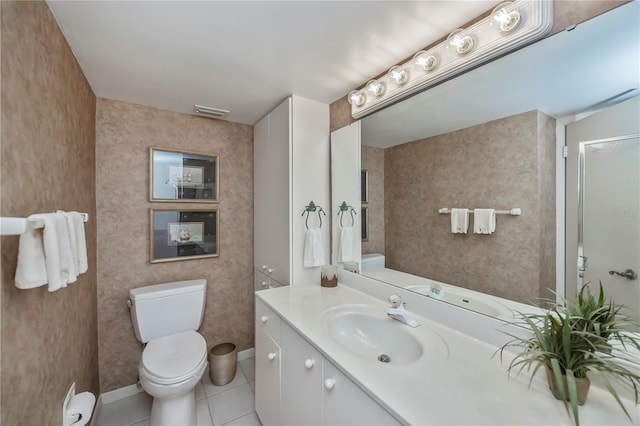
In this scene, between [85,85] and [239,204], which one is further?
[239,204]

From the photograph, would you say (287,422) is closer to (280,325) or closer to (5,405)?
(280,325)

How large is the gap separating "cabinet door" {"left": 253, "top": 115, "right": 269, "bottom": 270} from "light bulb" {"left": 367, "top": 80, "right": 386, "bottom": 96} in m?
0.94

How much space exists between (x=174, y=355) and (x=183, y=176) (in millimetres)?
1320

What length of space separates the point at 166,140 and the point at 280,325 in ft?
5.61

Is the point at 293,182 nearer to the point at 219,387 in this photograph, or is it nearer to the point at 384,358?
the point at 384,358

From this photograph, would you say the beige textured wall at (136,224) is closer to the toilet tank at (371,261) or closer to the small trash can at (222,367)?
the small trash can at (222,367)

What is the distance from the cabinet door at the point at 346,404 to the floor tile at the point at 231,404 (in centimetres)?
113

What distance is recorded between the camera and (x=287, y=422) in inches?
50.2

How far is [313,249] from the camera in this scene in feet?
6.17

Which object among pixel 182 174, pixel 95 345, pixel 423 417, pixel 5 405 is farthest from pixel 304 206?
pixel 95 345

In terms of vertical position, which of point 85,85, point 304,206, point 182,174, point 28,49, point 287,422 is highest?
point 85,85

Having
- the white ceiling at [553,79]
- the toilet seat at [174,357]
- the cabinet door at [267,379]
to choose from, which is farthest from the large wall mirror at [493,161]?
the toilet seat at [174,357]

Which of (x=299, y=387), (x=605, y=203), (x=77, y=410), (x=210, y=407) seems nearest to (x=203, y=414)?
(x=210, y=407)

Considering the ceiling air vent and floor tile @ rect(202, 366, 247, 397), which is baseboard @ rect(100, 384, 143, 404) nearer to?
floor tile @ rect(202, 366, 247, 397)
